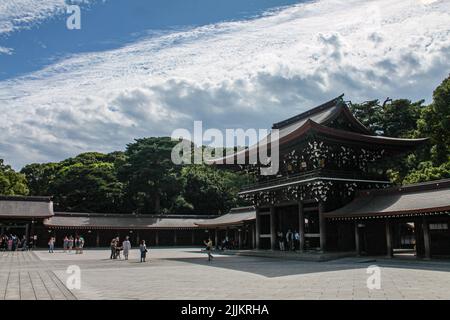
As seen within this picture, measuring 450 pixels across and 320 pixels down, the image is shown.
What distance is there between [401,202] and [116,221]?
1582 inches

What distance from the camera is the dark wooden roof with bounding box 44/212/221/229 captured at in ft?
170

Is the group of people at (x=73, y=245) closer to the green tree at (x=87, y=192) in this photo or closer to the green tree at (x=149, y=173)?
the green tree at (x=87, y=192)

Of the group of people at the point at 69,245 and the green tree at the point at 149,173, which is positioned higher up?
the green tree at the point at 149,173

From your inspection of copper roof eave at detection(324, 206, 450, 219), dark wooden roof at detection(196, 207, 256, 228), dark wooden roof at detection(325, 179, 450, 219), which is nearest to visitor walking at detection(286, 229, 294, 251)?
copper roof eave at detection(324, 206, 450, 219)

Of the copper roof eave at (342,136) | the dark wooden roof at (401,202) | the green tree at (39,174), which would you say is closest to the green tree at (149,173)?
the green tree at (39,174)

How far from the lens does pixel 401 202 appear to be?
25.4 meters

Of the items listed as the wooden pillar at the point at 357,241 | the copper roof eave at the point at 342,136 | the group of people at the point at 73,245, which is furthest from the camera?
the group of people at the point at 73,245

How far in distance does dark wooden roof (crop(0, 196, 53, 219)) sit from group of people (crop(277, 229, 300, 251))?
93.3 feet

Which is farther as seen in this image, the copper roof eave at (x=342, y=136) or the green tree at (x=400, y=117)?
the green tree at (x=400, y=117)

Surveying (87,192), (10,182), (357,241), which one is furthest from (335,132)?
(10,182)

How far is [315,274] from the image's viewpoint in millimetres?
18922

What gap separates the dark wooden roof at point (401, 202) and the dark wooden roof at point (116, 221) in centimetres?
2849

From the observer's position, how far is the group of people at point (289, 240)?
3345 cm

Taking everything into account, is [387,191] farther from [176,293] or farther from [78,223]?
[78,223]
